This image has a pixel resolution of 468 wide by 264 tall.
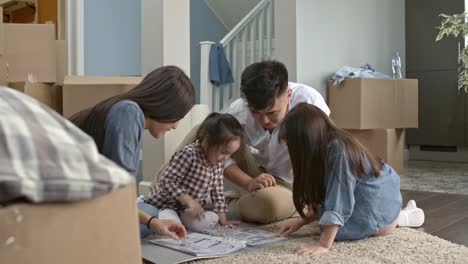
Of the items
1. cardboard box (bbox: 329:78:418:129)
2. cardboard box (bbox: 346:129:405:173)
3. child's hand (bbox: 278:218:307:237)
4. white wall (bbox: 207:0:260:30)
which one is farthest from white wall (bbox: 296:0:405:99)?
child's hand (bbox: 278:218:307:237)

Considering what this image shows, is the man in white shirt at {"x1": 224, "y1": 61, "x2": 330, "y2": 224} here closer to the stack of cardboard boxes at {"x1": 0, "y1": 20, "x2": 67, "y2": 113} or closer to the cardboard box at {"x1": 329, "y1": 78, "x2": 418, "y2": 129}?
the stack of cardboard boxes at {"x1": 0, "y1": 20, "x2": 67, "y2": 113}

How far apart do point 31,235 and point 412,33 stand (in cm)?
506

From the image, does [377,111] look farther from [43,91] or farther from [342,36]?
[43,91]

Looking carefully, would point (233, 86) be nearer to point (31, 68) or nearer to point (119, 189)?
point (31, 68)

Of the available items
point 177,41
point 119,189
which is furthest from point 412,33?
point 119,189

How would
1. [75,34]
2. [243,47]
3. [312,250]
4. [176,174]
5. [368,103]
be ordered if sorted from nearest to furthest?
[312,250], [176,174], [368,103], [75,34], [243,47]

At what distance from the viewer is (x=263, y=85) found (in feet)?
5.98

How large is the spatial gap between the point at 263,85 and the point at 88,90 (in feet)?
2.82

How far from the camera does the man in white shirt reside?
72.9 inches

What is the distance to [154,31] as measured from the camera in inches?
106

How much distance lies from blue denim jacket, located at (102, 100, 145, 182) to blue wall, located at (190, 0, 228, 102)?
368 centimetres

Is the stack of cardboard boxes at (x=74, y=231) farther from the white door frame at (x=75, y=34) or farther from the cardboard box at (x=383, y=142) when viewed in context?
the white door frame at (x=75, y=34)

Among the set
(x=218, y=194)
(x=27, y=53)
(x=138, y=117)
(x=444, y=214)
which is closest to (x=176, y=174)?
(x=218, y=194)

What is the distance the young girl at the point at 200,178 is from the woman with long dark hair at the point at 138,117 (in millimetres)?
232
